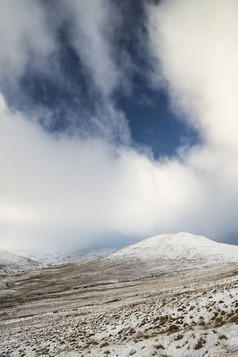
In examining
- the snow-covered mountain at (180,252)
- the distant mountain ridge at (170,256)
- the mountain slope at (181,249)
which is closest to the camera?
the distant mountain ridge at (170,256)

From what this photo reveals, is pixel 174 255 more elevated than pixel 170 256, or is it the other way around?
pixel 174 255

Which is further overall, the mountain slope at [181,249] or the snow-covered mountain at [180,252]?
the mountain slope at [181,249]

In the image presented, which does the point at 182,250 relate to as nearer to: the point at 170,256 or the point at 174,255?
the point at 174,255

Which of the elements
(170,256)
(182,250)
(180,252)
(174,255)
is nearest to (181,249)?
(182,250)

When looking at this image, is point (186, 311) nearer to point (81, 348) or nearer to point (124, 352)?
point (124, 352)

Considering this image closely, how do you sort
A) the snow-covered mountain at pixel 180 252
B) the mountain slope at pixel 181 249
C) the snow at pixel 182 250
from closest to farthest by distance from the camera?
the snow-covered mountain at pixel 180 252
the snow at pixel 182 250
the mountain slope at pixel 181 249

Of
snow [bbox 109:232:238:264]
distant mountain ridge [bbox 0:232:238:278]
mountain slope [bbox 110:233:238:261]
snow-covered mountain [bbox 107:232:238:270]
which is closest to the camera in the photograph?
distant mountain ridge [bbox 0:232:238:278]

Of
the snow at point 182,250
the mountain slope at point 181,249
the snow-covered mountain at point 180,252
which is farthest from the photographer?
the mountain slope at point 181,249

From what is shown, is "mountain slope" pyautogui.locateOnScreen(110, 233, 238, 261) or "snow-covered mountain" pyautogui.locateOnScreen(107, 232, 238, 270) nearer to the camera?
"snow-covered mountain" pyautogui.locateOnScreen(107, 232, 238, 270)

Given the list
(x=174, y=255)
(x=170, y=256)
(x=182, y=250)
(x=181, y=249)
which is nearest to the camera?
(x=170, y=256)

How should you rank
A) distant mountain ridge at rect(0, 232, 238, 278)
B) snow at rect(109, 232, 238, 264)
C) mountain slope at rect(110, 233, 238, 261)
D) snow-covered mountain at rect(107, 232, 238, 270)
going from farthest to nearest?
mountain slope at rect(110, 233, 238, 261), snow at rect(109, 232, 238, 264), snow-covered mountain at rect(107, 232, 238, 270), distant mountain ridge at rect(0, 232, 238, 278)

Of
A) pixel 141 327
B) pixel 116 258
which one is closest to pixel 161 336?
pixel 141 327

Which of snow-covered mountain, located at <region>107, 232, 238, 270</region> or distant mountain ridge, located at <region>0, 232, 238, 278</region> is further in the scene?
snow-covered mountain, located at <region>107, 232, 238, 270</region>

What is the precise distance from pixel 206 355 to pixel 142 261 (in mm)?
132483
